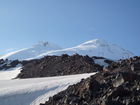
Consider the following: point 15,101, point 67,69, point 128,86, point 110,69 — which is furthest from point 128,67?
point 67,69

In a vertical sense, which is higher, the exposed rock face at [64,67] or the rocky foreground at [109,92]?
the exposed rock face at [64,67]

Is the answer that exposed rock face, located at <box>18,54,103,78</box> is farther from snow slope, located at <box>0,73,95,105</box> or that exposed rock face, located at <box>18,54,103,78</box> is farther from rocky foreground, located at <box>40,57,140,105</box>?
rocky foreground, located at <box>40,57,140,105</box>

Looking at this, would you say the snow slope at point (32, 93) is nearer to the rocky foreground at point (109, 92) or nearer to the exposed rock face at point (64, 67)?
the rocky foreground at point (109, 92)

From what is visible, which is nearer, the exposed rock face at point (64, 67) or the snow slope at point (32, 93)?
the snow slope at point (32, 93)

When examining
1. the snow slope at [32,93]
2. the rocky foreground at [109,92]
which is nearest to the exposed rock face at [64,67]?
the snow slope at [32,93]

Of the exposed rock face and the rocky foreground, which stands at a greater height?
the exposed rock face

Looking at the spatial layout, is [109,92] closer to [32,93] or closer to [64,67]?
[32,93]

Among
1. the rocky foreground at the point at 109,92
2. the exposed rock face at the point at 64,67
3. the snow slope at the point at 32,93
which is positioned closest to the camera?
the rocky foreground at the point at 109,92

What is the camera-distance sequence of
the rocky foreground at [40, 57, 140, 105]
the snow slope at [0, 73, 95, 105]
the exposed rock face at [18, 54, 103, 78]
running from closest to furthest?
the rocky foreground at [40, 57, 140, 105]
the snow slope at [0, 73, 95, 105]
the exposed rock face at [18, 54, 103, 78]

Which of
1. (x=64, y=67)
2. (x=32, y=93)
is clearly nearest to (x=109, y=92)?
(x=32, y=93)

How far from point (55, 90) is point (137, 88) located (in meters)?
9.08

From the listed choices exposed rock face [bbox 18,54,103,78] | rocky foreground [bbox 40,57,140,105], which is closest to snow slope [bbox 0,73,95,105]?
rocky foreground [bbox 40,57,140,105]

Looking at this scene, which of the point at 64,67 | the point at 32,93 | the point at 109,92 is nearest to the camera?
the point at 109,92

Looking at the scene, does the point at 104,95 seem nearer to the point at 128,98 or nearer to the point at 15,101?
the point at 128,98
